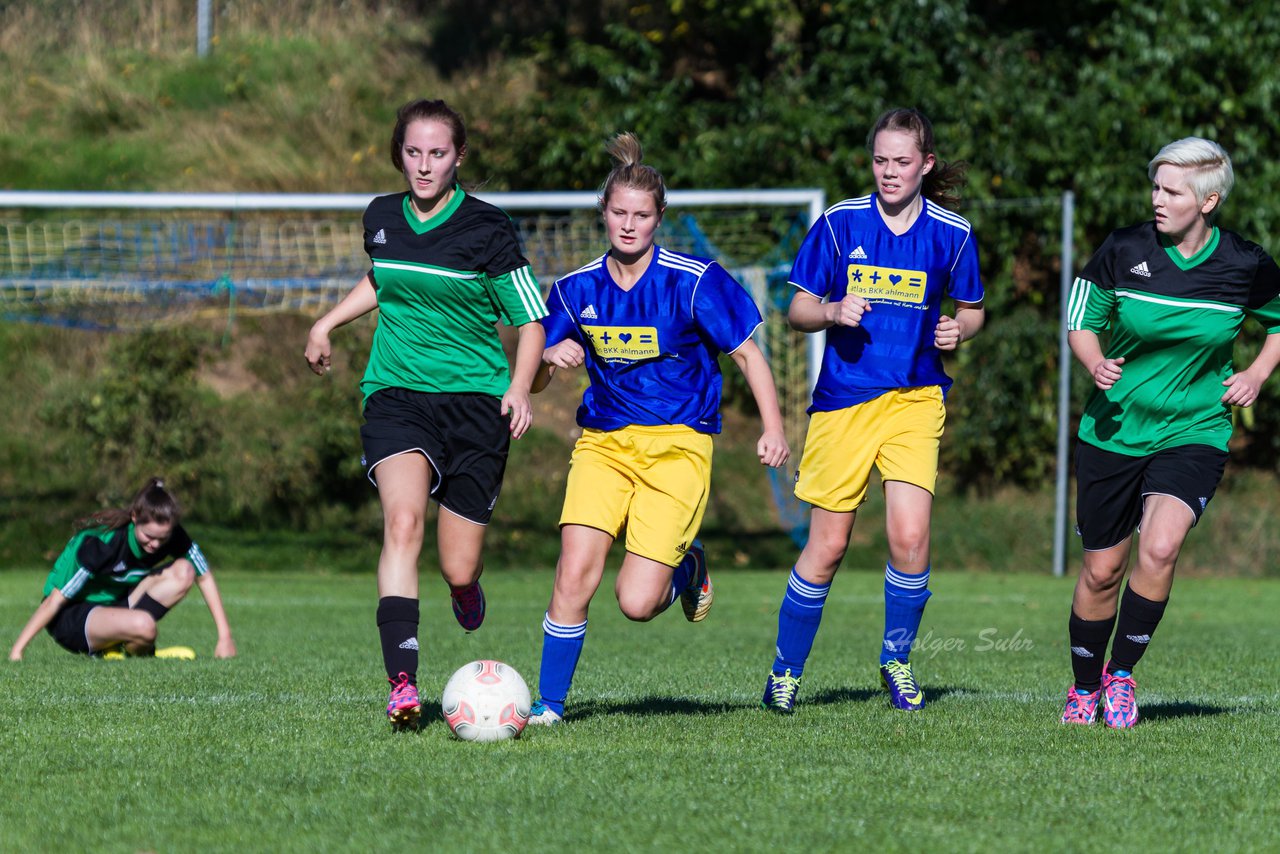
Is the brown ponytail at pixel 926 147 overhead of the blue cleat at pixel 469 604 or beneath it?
overhead

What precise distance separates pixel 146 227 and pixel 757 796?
1450cm

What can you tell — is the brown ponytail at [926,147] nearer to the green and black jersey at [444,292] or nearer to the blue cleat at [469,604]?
the green and black jersey at [444,292]

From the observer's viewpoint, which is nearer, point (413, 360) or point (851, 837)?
point (851, 837)

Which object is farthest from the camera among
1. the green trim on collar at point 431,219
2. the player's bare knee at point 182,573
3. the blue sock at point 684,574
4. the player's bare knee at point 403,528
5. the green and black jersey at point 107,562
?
the player's bare knee at point 182,573

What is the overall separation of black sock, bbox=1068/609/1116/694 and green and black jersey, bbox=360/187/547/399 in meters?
2.18

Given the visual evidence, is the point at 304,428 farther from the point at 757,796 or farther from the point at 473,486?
the point at 757,796

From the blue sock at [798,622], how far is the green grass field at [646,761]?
8.2 inches

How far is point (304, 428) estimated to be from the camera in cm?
1512

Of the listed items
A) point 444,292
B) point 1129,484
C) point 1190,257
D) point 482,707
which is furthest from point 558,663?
point 1190,257

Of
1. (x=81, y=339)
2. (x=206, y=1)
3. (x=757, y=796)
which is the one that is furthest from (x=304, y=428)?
(x=757, y=796)

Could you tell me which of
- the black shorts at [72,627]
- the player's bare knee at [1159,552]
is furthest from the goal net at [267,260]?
the player's bare knee at [1159,552]

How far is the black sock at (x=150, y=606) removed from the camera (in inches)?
329

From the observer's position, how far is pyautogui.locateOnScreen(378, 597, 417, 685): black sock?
192 inches

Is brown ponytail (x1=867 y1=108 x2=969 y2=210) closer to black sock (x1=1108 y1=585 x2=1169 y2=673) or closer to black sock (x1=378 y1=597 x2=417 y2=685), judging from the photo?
black sock (x1=1108 y1=585 x2=1169 y2=673)
